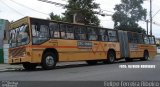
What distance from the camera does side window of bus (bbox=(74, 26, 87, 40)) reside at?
78.7ft

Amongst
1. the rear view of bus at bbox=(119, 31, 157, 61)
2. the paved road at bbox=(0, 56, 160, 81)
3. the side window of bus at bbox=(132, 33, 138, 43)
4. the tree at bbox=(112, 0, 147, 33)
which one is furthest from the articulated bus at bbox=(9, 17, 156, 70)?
the tree at bbox=(112, 0, 147, 33)

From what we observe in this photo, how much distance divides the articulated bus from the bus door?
0.08m

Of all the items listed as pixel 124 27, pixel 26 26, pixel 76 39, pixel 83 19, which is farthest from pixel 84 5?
pixel 26 26

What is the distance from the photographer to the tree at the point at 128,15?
227 feet

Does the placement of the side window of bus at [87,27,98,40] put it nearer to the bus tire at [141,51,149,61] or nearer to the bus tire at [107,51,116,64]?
the bus tire at [107,51,116,64]

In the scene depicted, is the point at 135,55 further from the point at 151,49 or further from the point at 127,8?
the point at 127,8

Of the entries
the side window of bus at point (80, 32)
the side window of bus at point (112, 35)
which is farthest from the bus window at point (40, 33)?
the side window of bus at point (112, 35)

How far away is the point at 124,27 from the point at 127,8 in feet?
16.2

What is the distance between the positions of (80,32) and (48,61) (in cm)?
423

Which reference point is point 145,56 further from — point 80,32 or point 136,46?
point 80,32

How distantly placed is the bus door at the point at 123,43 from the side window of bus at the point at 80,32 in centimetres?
566

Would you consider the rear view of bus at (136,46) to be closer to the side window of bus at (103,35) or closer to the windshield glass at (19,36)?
the side window of bus at (103,35)

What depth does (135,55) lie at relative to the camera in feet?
104

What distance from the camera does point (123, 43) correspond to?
30062mm
